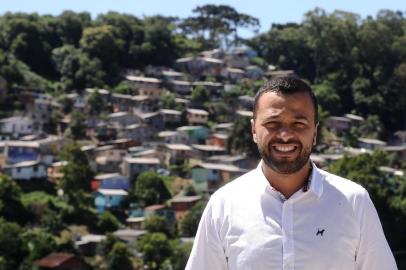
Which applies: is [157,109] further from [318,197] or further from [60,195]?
[318,197]

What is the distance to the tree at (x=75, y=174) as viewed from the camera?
19734 mm

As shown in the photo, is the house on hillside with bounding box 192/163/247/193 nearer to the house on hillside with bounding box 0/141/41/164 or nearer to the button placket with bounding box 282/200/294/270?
the house on hillside with bounding box 0/141/41/164

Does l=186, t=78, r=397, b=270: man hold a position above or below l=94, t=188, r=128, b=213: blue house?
above

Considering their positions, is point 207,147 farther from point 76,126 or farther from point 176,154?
point 76,126

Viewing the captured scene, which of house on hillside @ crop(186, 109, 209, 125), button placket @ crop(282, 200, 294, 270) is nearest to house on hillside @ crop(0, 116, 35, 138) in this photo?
house on hillside @ crop(186, 109, 209, 125)

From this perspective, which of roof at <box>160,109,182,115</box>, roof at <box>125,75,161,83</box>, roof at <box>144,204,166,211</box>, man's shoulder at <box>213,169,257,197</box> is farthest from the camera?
roof at <box>125,75,161,83</box>

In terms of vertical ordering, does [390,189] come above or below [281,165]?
below

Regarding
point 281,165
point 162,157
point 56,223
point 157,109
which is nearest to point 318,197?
point 281,165

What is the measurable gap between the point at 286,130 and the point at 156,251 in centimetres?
1484

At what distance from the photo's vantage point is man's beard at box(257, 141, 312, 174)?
1.51 metres

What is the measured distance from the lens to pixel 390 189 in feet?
67.4

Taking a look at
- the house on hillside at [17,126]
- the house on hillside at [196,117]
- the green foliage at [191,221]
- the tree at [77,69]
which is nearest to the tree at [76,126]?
the house on hillside at [17,126]

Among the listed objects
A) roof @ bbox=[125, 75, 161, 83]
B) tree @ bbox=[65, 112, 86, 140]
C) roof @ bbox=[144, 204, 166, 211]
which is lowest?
roof @ bbox=[144, 204, 166, 211]

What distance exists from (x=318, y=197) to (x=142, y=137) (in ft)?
83.8
